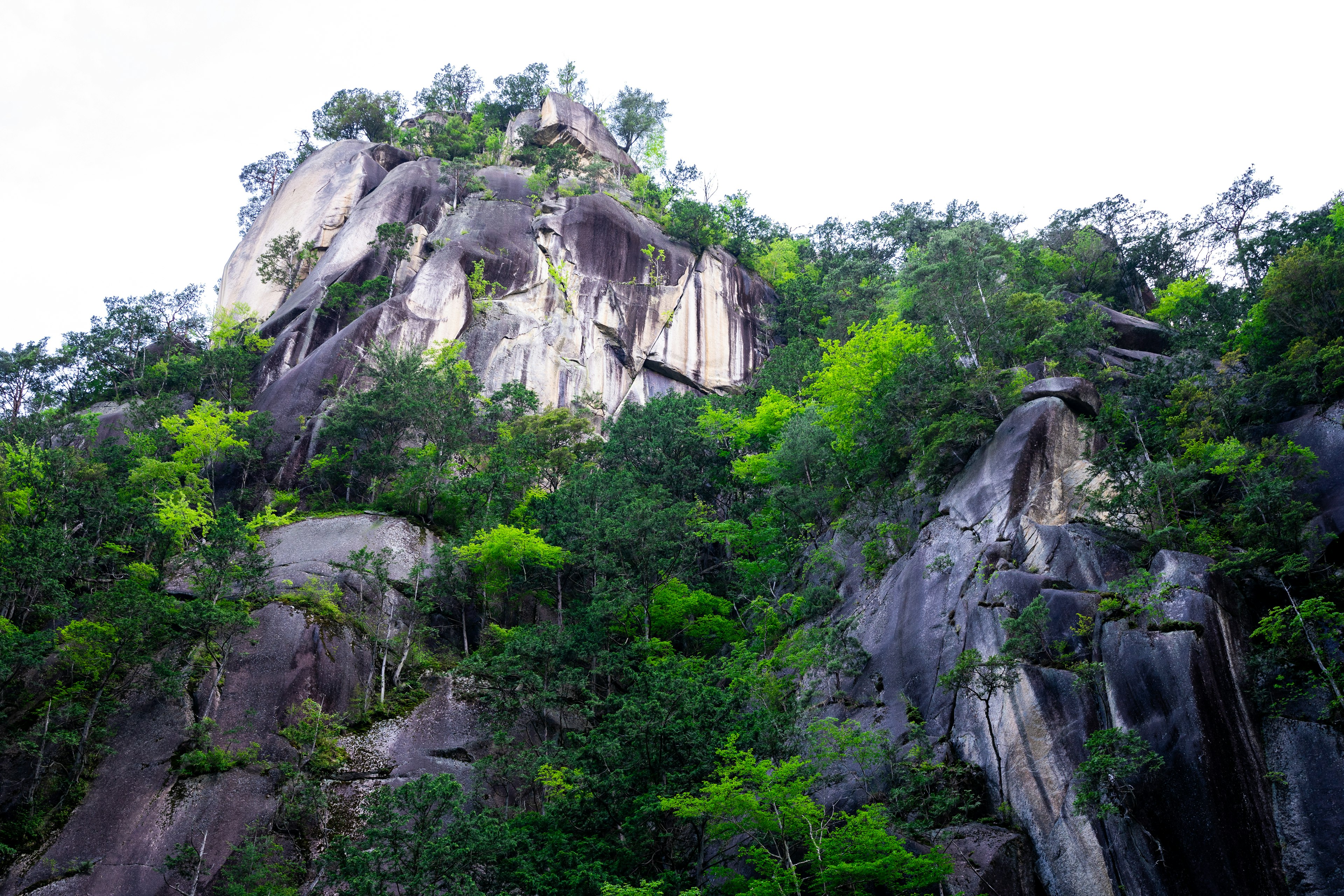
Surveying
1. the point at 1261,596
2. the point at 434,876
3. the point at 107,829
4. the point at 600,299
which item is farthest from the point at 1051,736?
the point at 600,299

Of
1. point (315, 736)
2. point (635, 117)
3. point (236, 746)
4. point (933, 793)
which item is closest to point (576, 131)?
point (635, 117)

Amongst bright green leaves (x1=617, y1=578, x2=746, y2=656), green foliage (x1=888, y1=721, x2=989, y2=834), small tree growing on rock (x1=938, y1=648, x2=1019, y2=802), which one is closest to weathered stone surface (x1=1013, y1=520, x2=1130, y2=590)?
small tree growing on rock (x1=938, y1=648, x2=1019, y2=802)

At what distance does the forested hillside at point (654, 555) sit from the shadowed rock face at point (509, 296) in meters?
0.33

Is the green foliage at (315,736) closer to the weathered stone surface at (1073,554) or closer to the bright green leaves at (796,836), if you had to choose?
the bright green leaves at (796,836)

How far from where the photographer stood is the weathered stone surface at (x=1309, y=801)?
12.9 m

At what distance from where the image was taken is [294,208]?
160 feet

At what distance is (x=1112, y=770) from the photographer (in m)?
14.0

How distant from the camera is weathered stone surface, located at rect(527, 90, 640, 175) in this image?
5238cm

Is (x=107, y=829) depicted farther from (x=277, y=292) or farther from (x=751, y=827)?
(x=277, y=292)

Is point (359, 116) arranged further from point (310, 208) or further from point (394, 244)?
point (394, 244)

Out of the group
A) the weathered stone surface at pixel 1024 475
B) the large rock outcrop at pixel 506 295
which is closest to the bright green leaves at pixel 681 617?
the weathered stone surface at pixel 1024 475

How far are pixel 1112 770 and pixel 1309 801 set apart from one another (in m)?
2.98

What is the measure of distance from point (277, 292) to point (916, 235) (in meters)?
34.7

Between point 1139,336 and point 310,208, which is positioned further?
point 310,208
